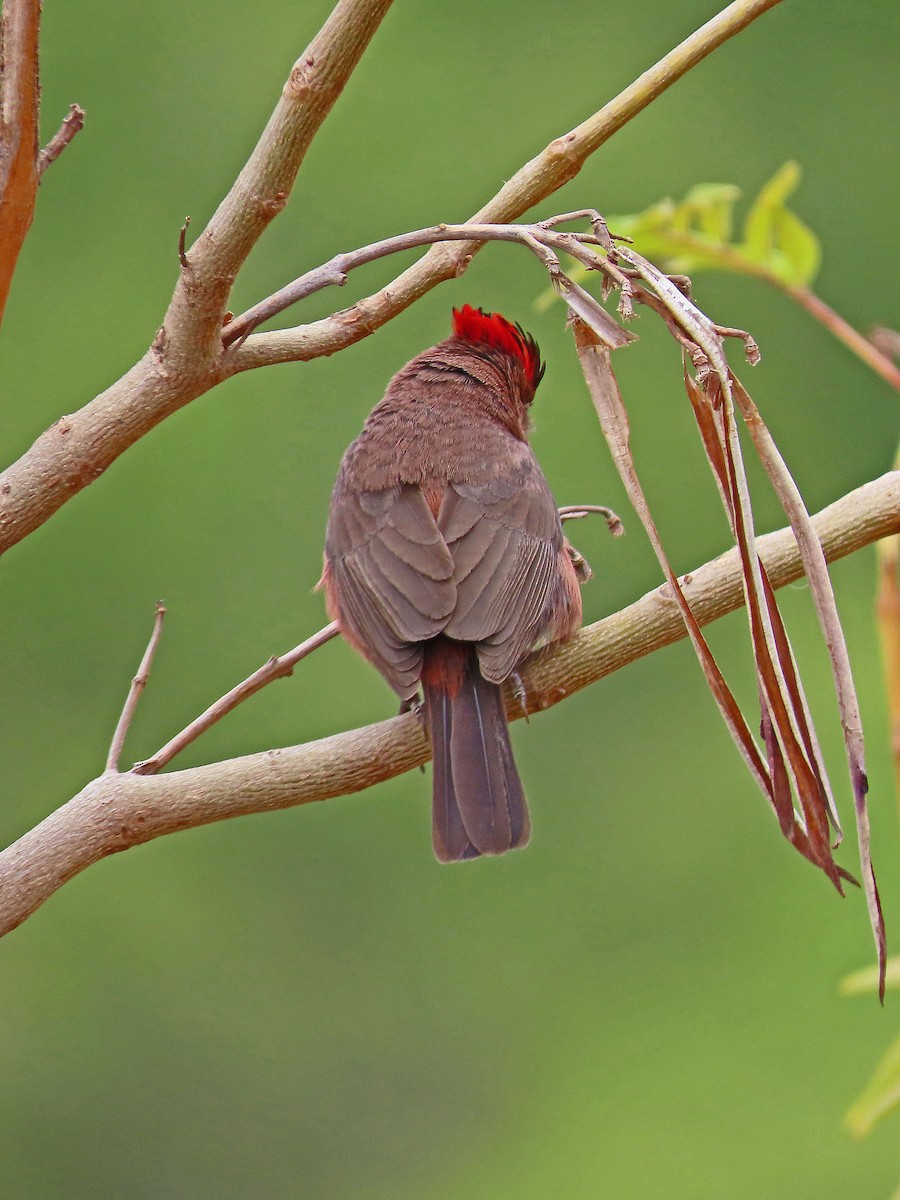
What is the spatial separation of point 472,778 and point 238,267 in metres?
0.97

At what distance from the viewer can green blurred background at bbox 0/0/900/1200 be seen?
19.9 ft

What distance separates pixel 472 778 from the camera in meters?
2.36

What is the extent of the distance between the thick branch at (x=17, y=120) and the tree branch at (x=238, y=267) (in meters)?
0.25

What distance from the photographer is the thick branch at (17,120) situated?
4.59 ft

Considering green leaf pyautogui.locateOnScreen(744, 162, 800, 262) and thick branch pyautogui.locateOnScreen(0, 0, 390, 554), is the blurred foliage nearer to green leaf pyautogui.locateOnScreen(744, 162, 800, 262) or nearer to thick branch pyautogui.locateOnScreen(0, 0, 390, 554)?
green leaf pyautogui.locateOnScreen(744, 162, 800, 262)

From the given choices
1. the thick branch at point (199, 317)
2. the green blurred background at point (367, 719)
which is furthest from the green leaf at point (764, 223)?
the green blurred background at point (367, 719)

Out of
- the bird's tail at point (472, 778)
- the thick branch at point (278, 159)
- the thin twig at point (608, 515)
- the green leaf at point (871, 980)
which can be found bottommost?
the green leaf at point (871, 980)

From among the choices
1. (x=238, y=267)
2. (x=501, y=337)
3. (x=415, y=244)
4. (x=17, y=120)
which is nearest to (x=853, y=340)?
(x=415, y=244)

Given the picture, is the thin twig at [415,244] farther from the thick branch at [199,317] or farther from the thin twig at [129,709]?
the thin twig at [129,709]

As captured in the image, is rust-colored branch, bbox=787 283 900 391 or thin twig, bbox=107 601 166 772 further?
thin twig, bbox=107 601 166 772

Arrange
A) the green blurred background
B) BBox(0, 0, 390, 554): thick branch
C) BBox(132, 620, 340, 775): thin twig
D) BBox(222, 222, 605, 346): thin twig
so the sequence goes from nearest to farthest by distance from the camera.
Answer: BBox(222, 222, 605, 346): thin twig, BBox(0, 0, 390, 554): thick branch, BBox(132, 620, 340, 775): thin twig, the green blurred background

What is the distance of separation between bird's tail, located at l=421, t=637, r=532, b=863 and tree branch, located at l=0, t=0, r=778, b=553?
71 cm

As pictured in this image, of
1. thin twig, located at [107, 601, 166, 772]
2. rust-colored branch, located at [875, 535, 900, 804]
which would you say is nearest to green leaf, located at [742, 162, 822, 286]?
rust-colored branch, located at [875, 535, 900, 804]

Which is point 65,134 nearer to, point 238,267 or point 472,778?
point 238,267
